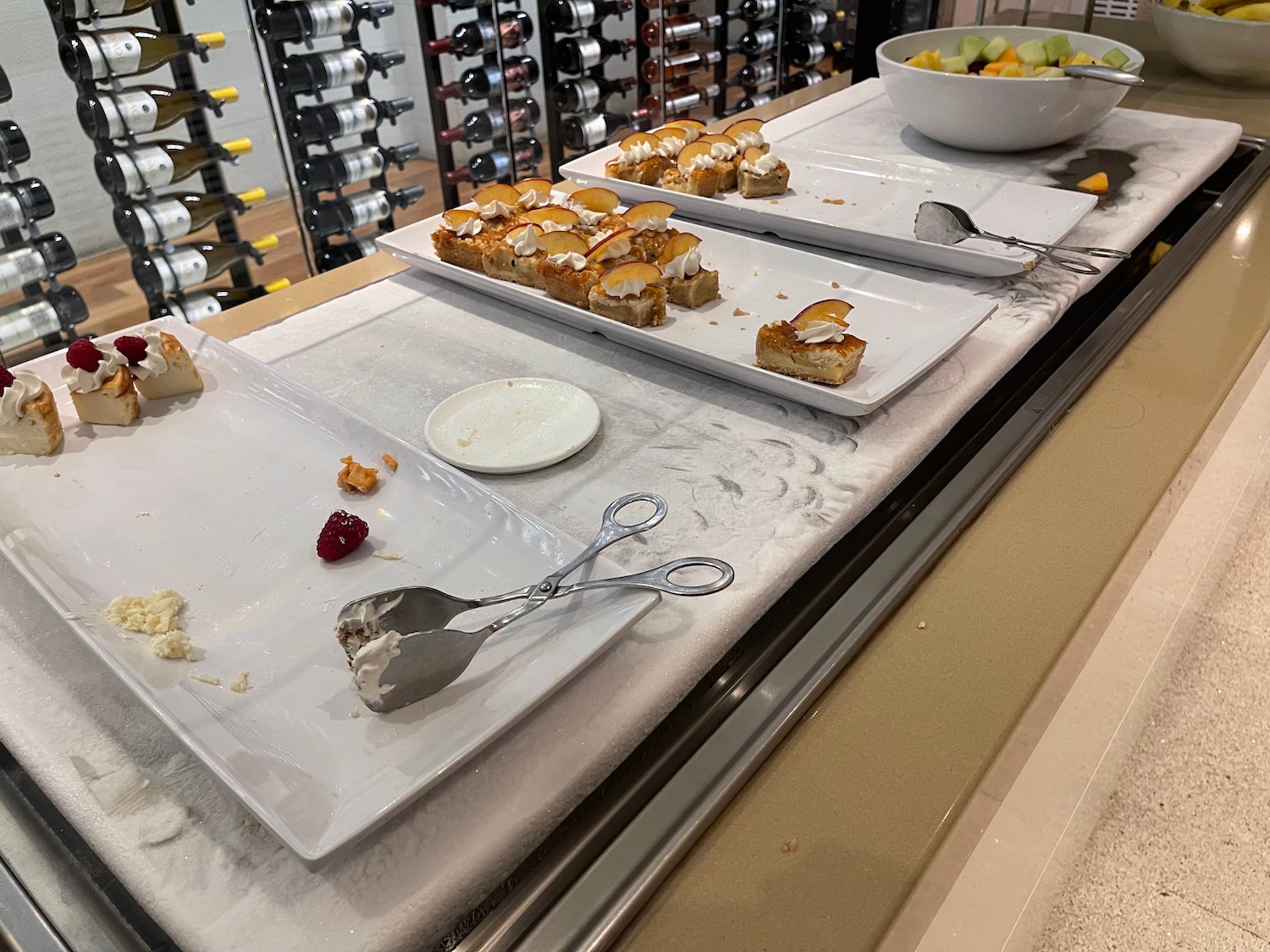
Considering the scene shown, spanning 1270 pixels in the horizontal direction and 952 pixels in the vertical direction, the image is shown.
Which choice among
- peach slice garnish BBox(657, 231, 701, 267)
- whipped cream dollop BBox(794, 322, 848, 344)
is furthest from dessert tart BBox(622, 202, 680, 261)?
whipped cream dollop BBox(794, 322, 848, 344)

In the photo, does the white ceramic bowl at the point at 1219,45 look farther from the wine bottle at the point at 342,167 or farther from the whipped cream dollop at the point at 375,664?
the whipped cream dollop at the point at 375,664

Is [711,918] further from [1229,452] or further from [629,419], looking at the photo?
[1229,452]

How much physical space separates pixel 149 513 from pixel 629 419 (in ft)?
1.23

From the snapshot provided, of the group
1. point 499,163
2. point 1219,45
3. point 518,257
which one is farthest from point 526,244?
point 1219,45

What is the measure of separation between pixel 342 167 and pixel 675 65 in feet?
3.34

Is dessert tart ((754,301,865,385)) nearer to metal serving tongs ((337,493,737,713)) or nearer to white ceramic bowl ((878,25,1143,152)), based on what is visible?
metal serving tongs ((337,493,737,713))

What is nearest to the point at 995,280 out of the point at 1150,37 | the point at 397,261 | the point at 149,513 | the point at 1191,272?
the point at 1191,272

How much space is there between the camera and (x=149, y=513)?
0.68 m

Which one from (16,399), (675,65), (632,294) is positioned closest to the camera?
(16,399)

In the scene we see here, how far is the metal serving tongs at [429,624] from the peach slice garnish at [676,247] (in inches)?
17.1

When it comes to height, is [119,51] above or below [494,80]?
above

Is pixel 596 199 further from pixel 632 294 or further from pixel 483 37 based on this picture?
pixel 483 37

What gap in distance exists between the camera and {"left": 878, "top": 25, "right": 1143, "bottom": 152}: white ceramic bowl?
4.04ft

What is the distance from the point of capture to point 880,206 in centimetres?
117
